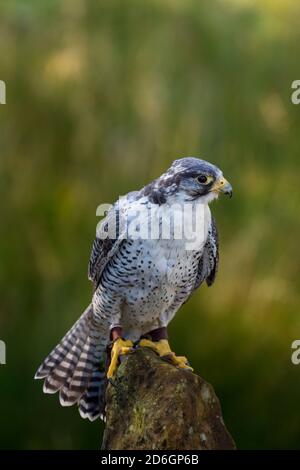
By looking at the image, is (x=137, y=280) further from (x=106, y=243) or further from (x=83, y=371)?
(x=83, y=371)

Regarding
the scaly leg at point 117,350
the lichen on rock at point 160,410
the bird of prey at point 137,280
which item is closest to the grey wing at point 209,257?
the bird of prey at point 137,280

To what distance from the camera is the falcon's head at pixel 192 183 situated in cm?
288

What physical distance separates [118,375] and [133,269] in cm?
42

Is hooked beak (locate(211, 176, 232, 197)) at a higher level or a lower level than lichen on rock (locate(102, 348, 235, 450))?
higher

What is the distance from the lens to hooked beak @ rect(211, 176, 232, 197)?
287 cm

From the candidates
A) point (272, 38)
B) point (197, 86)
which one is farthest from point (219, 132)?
point (272, 38)

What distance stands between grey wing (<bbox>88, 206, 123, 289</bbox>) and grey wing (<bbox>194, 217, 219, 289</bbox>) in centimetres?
39

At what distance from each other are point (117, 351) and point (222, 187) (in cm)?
78

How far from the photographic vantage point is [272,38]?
5418 mm

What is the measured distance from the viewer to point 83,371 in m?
3.52

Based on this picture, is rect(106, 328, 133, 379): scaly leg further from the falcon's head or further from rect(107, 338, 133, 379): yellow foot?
the falcon's head

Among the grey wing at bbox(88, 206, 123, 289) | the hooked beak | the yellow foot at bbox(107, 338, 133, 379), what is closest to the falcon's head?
the hooked beak

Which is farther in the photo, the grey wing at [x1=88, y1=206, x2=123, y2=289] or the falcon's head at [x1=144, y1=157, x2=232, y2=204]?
the grey wing at [x1=88, y1=206, x2=123, y2=289]

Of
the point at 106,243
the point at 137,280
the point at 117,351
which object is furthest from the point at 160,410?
the point at 106,243
